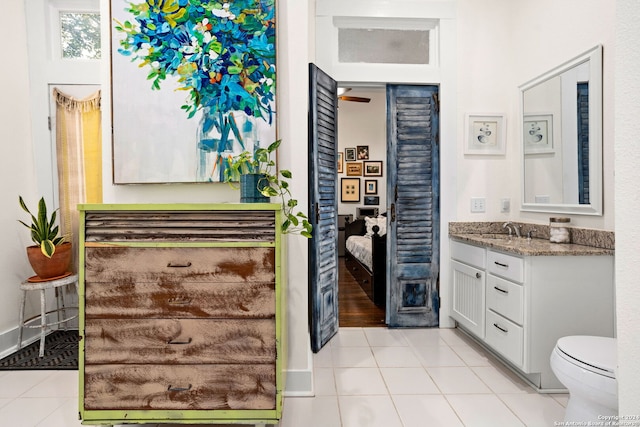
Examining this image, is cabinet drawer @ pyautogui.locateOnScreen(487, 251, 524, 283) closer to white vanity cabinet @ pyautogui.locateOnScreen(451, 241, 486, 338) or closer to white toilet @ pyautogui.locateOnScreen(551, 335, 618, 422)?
white vanity cabinet @ pyautogui.locateOnScreen(451, 241, 486, 338)

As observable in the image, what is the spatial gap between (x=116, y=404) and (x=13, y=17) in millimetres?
3248

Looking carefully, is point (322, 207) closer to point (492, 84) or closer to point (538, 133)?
point (538, 133)

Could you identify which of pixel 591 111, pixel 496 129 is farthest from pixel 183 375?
pixel 496 129

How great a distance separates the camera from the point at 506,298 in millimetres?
2365

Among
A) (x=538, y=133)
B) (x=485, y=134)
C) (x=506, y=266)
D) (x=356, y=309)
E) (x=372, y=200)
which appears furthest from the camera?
(x=372, y=200)

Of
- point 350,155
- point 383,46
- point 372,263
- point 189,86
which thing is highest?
point 383,46

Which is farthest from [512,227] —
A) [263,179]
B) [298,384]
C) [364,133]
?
[364,133]

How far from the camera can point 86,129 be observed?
3.24 meters

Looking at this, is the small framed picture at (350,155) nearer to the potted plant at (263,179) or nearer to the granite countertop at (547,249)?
the granite countertop at (547,249)

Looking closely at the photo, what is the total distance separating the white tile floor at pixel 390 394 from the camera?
6.22 feet

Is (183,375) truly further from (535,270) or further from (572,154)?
(572,154)

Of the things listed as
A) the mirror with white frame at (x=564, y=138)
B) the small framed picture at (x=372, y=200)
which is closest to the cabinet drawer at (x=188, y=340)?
the mirror with white frame at (x=564, y=138)

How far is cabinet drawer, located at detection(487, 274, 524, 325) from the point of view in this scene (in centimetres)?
222

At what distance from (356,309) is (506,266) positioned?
187cm
